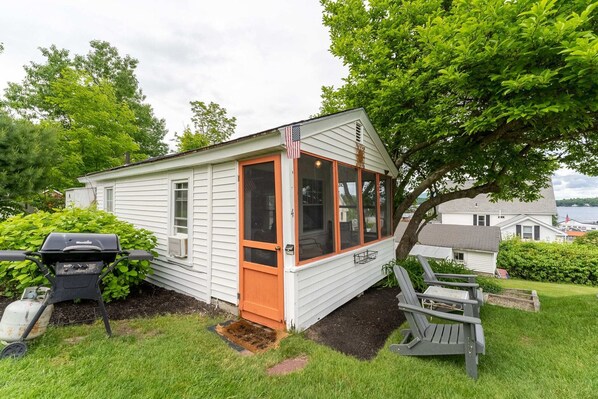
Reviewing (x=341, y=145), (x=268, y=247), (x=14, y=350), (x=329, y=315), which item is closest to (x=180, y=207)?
(x=268, y=247)

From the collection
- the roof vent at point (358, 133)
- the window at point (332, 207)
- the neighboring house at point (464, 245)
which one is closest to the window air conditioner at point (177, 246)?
the window at point (332, 207)

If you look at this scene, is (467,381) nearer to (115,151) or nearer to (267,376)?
(267,376)

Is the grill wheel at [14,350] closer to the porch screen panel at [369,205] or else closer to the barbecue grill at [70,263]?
the barbecue grill at [70,263]

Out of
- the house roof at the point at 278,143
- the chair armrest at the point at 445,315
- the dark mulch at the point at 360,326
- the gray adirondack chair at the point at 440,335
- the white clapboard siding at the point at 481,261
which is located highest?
the house roof at the point at 278,143

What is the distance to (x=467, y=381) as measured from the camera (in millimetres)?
2357

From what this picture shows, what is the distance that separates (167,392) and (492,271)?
2153cm

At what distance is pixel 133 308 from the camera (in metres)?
4.11

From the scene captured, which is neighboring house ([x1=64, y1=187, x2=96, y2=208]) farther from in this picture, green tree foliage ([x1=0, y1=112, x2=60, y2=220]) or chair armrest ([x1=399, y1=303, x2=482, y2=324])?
chair armrest ([x1=399, y1=303, x2=482, y2=324])

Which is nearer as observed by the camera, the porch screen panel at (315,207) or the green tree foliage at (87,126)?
the porch screen panel at (315,207)

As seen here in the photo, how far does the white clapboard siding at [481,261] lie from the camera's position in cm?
1730

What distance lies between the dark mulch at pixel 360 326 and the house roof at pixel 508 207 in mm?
23016

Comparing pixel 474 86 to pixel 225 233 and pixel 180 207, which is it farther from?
pixel 180 207

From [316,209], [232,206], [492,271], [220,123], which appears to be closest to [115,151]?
[220,123]

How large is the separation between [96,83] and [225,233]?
16.3 metres
